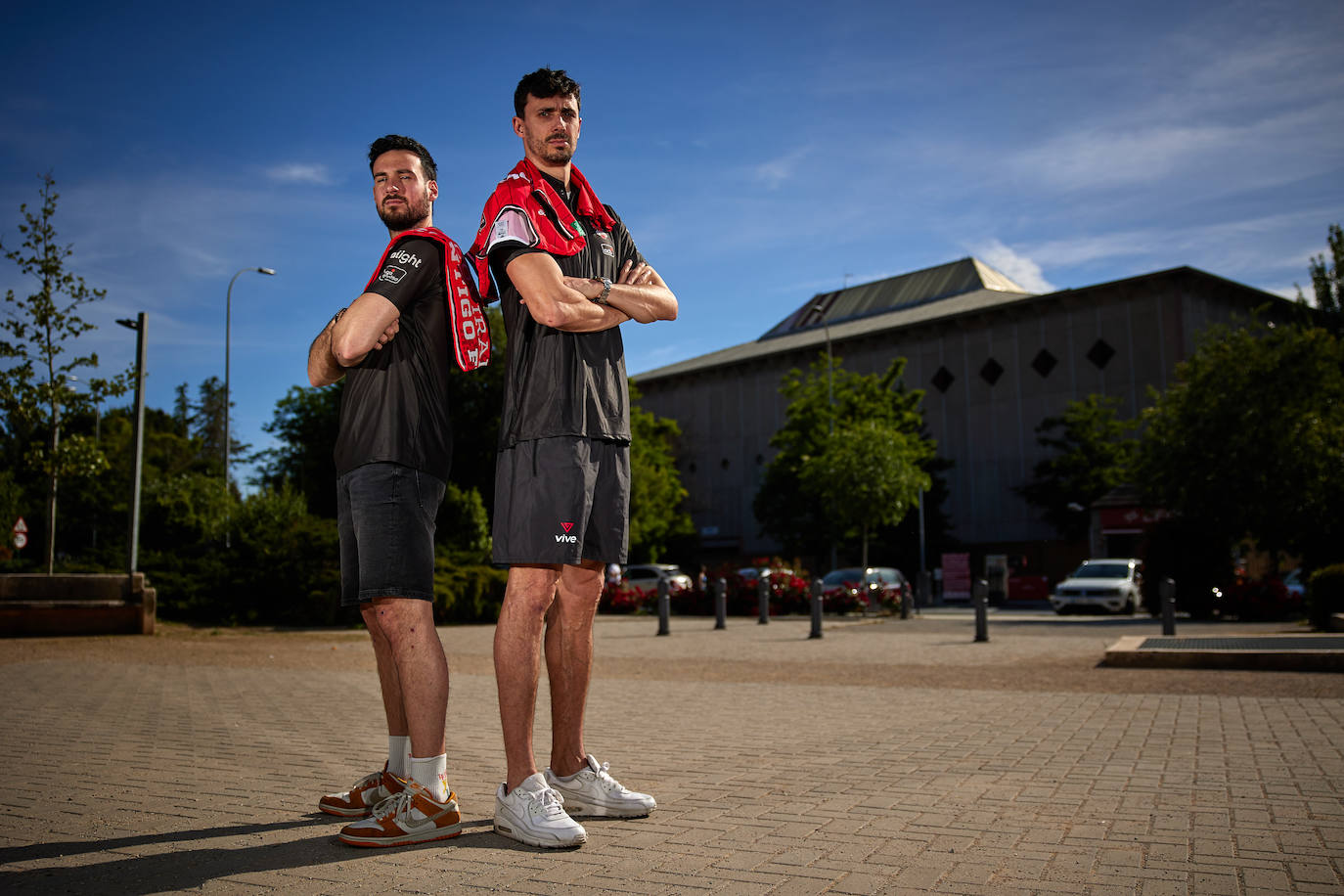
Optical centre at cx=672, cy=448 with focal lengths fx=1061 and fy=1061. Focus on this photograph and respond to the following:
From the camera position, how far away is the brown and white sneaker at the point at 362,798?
369 cm

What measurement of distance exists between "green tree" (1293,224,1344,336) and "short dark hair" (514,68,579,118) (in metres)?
42.2

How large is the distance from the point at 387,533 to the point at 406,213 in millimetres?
1164

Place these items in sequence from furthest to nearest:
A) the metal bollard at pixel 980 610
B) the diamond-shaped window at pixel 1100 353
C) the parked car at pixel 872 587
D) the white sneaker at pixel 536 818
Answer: the diamond-shaped window at pixel 1100 353
the parked car at pixel 872 587
the metal bollard at pixel 980 610
the white sneaker at pixel 536 818

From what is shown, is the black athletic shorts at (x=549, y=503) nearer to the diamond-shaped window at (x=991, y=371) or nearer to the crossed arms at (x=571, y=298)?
the crossed arms at (x=571, y=298)

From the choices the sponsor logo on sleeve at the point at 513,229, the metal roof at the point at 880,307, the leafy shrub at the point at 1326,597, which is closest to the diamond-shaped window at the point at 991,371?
the metal roof at the point at 880,307

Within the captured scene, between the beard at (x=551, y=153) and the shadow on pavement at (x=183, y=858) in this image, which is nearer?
the shadow on pavement at (x=183, y=858)

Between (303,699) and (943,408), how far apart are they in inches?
1836

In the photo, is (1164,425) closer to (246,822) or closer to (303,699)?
(303,699)

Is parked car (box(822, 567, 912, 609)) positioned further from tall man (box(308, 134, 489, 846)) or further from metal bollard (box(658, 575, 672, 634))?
tall man (box(308, 134, 489, 846))

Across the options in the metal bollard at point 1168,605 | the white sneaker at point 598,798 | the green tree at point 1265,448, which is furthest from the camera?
the green tree at point 1265,448

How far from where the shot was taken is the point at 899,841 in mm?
3322

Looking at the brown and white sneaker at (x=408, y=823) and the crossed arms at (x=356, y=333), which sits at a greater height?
the crossed arms at (x=356, y=333)

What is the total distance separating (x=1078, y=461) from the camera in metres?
44.3

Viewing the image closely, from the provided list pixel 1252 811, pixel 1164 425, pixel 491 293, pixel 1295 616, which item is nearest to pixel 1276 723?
pixel 1252 811
